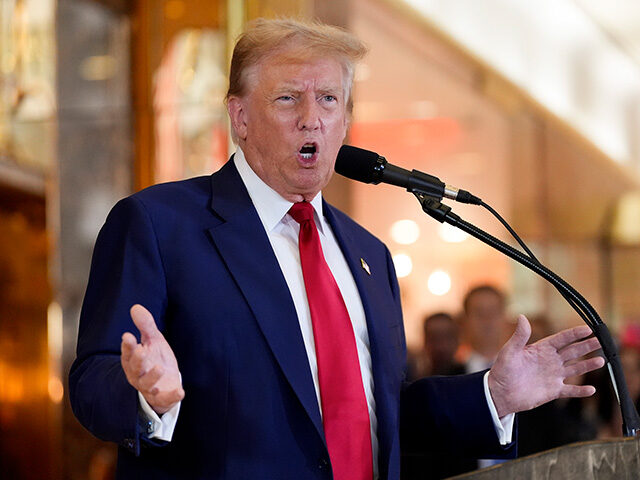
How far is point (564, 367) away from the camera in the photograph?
1.85 metres

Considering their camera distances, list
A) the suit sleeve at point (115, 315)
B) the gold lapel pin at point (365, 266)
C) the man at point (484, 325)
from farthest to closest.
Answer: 1. the man at point (484, 325)
2. the gold lapel pin at point (365, 266)
3. the suit sleeve at point (115, 315)

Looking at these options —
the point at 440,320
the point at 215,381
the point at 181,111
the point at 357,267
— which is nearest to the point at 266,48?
the point at 357,267

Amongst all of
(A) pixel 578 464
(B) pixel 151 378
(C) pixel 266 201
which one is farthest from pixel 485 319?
(B) pixel 151 378

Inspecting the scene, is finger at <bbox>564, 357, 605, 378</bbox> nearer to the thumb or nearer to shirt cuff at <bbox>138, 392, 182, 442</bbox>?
the thumb

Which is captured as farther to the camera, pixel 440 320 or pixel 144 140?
pixel 144 140

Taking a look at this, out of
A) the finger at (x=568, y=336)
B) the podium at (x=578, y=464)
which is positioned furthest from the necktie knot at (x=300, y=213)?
the podium at (x=578, y=464)

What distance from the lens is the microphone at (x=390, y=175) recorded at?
1737mm

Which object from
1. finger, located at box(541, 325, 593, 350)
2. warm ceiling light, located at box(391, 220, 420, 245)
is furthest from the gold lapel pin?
warm ceiling light, located at box(391, 220, 420, 245)

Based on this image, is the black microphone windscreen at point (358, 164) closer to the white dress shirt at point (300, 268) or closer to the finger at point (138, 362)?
the white dress shirt at point (300, 268)

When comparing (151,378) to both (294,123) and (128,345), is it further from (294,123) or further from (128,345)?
(294,123)

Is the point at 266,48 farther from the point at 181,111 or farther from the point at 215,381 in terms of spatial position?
the point at 181,111

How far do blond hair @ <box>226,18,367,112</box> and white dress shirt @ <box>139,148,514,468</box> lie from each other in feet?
0.55

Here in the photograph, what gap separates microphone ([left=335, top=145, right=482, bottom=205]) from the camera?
68.4 inches

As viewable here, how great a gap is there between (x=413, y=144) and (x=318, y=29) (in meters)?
3.97
